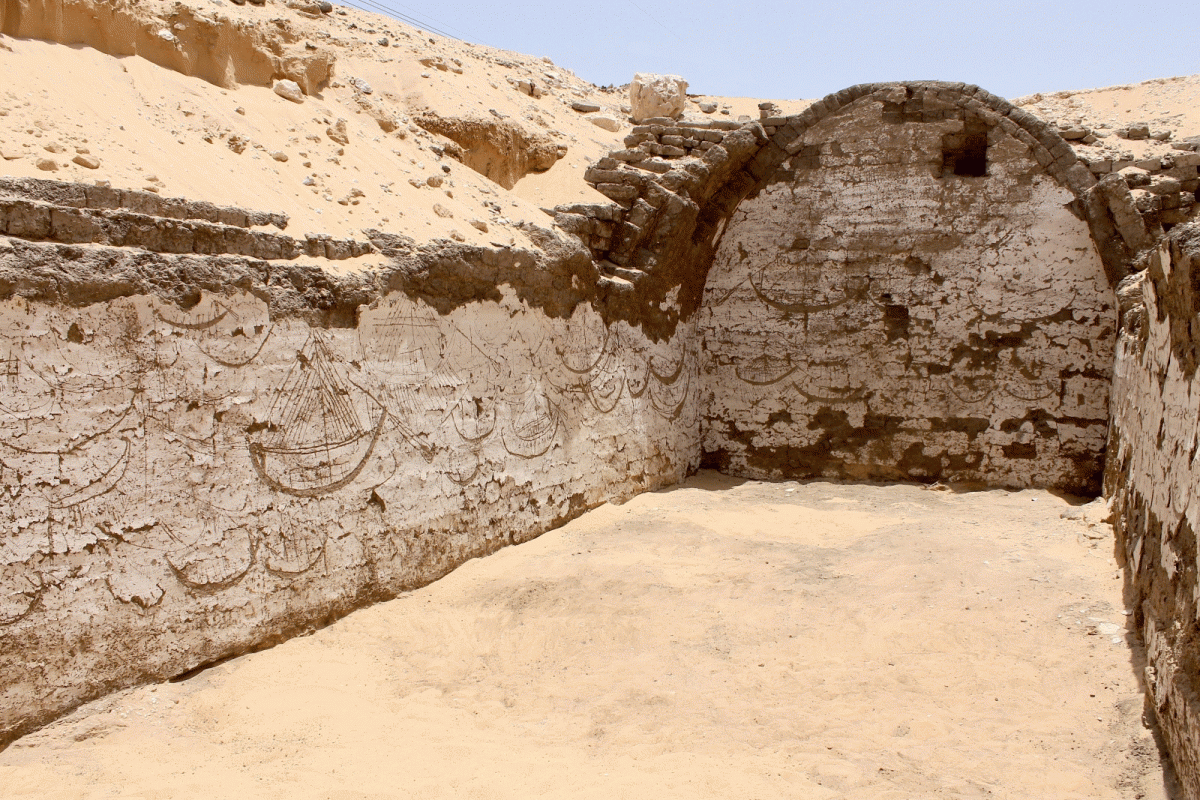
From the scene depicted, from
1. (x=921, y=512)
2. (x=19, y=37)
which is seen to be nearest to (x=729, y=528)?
(x=921, y=512)

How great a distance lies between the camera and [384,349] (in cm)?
448

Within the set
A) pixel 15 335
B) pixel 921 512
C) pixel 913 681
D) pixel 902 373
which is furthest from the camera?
pixel 902 373

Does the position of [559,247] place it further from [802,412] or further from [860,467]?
[860,467]

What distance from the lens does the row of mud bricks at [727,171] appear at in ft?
20.7

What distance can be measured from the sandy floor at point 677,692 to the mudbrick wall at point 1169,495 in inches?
8.4

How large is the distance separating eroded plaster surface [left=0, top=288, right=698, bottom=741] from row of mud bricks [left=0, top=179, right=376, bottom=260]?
0.81ft

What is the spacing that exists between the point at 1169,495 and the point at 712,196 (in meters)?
4.28

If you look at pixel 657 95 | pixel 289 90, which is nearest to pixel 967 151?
pixel 657 95

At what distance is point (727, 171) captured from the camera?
7.05 meters

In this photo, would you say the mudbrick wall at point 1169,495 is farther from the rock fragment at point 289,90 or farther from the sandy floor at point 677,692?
the rock fragment at point 289,90

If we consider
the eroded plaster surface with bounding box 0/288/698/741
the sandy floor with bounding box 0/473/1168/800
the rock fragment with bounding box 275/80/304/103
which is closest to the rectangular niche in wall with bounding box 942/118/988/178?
the sandy floor with bounding box 0/473/1168/800

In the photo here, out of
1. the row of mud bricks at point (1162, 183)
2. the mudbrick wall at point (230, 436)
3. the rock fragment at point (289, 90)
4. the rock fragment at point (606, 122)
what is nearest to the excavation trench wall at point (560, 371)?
the mudbrick wall at point (230, 436)

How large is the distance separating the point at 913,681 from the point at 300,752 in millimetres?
2447

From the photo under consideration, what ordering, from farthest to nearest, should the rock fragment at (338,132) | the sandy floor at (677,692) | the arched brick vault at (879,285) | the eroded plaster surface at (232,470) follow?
the arched brick vault at (879,285)
the rock fragment at (338,132)
the eroded plaster surface at (232,470)
the sandy floor at (677,692)
